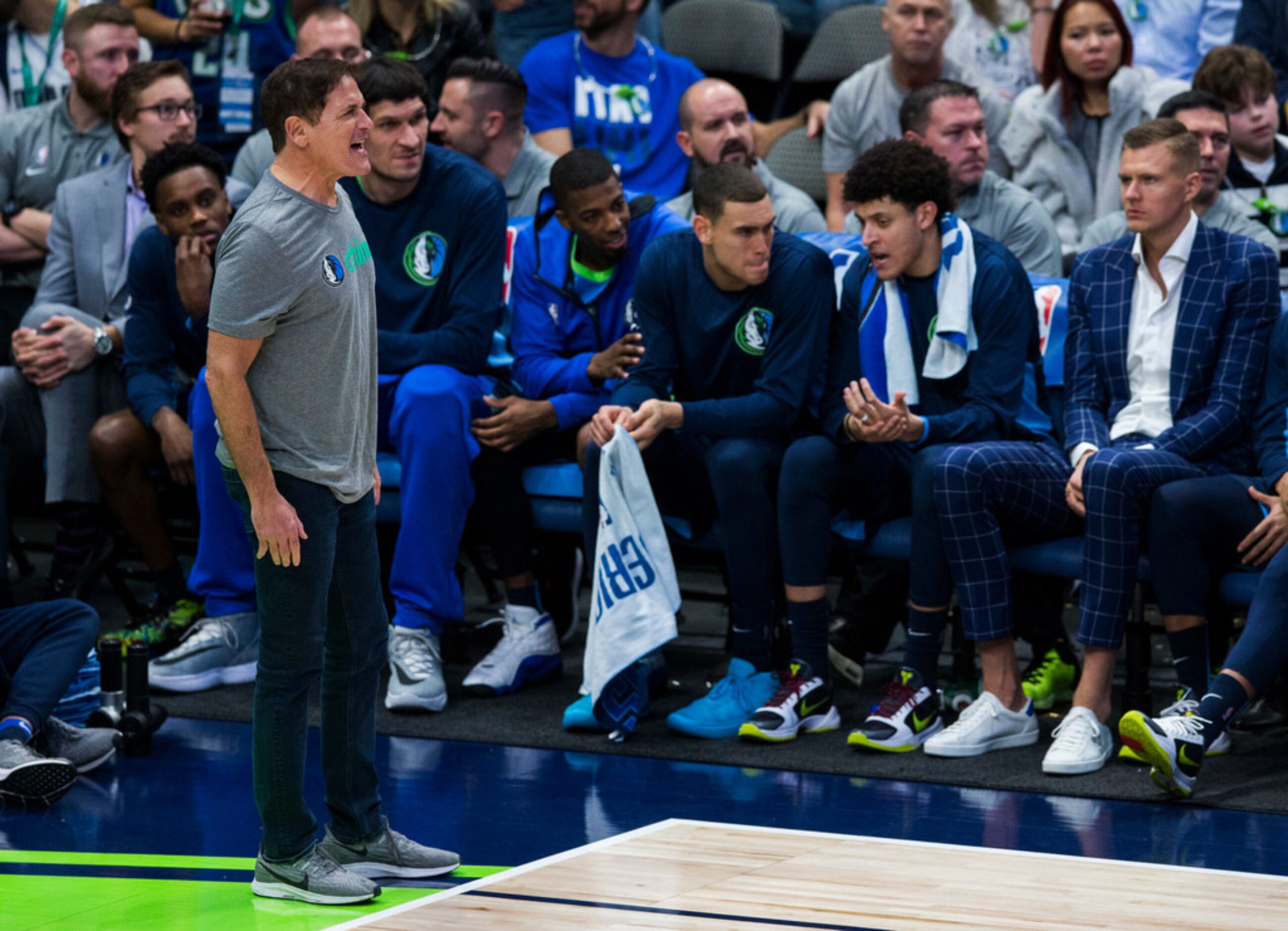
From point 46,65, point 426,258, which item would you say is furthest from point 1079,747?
point 46,65

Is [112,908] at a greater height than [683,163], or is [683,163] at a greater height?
[683,163]

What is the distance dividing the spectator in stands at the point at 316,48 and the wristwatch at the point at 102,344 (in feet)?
2.92

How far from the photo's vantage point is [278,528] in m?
3.18

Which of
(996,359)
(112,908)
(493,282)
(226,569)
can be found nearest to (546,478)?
(493,282)

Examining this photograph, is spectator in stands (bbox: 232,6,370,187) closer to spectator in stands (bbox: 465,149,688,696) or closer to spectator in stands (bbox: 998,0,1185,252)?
spectator in stands (bbox: 465,149,688,696)

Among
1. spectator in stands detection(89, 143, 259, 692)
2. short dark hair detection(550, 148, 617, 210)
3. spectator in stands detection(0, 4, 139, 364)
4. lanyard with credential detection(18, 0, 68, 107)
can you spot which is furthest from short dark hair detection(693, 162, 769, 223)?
lanyard with credential detection(18, 0, 68, 107)

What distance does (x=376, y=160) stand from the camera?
5.24 m

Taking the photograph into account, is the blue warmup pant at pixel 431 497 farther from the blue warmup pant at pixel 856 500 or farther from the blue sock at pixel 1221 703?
the blue sock at pixel 1221 703

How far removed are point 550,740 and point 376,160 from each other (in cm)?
181

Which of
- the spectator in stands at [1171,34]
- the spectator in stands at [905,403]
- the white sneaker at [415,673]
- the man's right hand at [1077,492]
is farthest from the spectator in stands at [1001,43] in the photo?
the white sneaker at [415,673]

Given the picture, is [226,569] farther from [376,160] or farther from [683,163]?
[683,163]

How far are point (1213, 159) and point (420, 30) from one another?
3153 mm

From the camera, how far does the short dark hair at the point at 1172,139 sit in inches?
182

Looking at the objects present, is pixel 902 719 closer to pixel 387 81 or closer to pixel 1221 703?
pixel 1221 703
